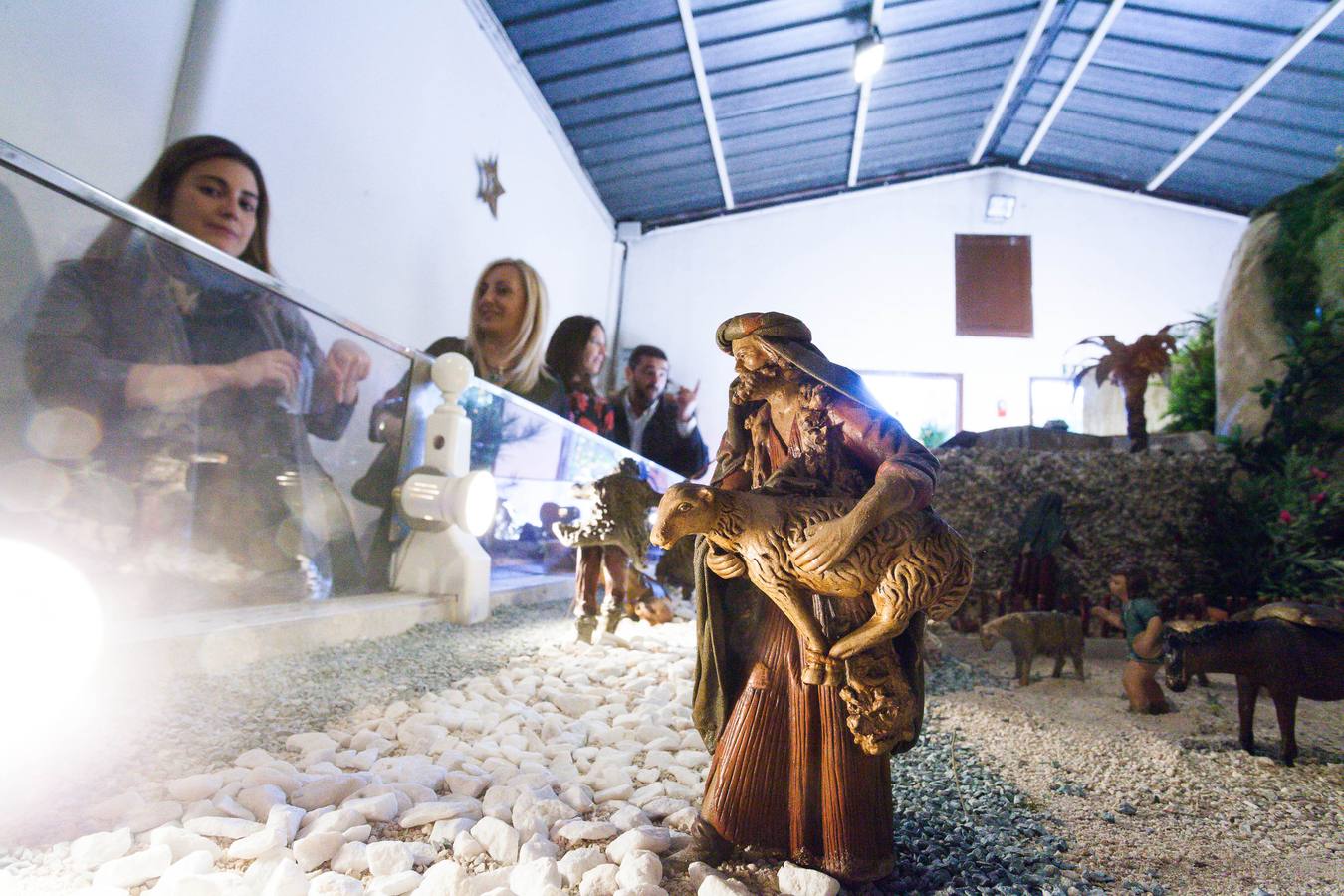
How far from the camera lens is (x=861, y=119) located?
289 inches

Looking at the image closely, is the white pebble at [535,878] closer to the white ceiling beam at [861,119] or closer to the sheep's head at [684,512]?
the sheep's head at [684,512]

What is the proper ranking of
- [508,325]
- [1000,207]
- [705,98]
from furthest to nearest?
1. [1000,207]
2. [705,98]
3. [508,325]

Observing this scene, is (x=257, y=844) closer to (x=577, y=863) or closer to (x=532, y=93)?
(x=577, y=863)

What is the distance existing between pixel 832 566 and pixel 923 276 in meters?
8.19

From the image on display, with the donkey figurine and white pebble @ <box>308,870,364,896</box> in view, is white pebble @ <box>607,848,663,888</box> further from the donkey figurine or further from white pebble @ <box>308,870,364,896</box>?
the donkey figurine

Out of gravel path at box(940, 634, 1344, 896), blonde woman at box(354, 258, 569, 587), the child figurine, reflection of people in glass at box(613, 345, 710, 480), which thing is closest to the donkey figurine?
gravel path at box(940, 634, 1344, 896)

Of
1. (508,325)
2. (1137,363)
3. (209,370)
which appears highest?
(508,325)

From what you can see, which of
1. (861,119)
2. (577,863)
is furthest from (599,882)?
(861,119)

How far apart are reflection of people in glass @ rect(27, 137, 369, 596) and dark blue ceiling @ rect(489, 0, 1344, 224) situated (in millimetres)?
3382


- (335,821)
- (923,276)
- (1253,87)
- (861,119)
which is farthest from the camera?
(923,276)

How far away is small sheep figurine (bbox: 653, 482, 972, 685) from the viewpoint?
4.01 ft

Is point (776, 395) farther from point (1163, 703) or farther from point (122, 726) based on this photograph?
point (1163, 703)

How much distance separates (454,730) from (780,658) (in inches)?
42.5

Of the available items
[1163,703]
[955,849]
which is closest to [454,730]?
[955,849]
